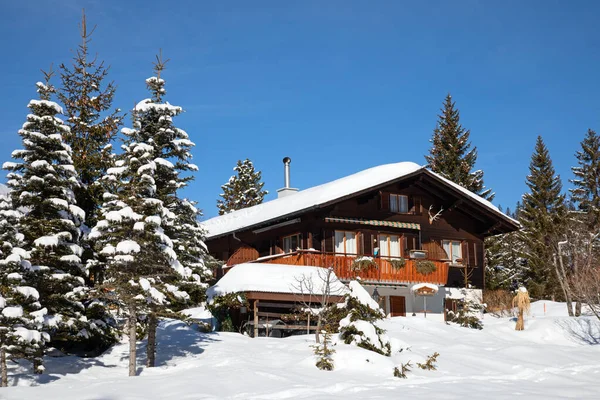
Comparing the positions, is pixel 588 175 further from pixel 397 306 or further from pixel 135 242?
pixel 135 242

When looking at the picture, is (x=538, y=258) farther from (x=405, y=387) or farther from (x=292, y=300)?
(x=405, y=387)

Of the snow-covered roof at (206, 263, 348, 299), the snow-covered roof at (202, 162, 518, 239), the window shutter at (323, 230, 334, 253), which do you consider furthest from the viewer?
the window shutter at (323, 230, 334, 253)

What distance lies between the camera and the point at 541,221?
44.6 meters

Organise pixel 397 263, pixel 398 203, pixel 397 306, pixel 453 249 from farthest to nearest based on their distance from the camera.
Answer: pixel 453 249 < pixel 398 203 < pixel 397 306 < pixel 397 263

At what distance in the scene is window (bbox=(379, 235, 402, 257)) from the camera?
105ft

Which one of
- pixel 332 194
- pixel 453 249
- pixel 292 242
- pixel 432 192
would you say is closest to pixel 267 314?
pixel 332 194

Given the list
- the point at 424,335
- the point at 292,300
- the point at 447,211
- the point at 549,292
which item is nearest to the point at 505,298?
the point at 447,211

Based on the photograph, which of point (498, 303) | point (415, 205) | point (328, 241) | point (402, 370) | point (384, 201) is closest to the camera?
point (402, 370)

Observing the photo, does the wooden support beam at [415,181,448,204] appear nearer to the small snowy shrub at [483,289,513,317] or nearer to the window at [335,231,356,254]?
the window at [335,231,356,254]

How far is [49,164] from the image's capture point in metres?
17.9

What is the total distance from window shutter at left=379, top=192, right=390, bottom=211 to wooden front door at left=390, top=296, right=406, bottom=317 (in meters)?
4.35

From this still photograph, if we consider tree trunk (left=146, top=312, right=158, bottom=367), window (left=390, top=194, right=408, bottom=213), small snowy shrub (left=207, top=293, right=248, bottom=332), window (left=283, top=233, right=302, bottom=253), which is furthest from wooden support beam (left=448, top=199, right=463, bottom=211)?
tree trunk (left=146, top=312, right=158, bottom=367)

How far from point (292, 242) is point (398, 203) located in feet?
18.7

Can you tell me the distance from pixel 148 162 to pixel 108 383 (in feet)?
19.8
